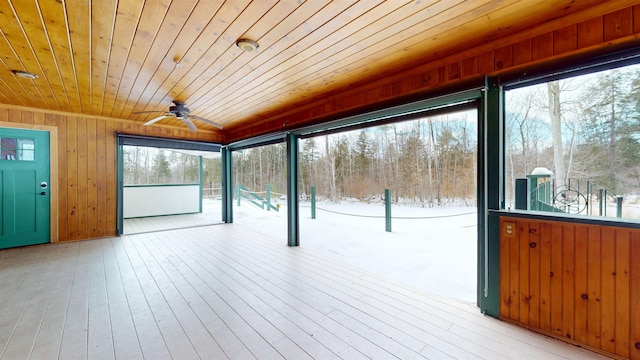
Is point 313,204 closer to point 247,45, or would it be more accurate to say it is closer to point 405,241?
point 405,241

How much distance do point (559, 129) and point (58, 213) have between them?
22.7 feet

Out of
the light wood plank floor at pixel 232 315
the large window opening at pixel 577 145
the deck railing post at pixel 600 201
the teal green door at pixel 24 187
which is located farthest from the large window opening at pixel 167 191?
the deck railing post at pixel 600 201

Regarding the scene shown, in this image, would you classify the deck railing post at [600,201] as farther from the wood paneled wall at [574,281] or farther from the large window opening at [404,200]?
the large window opening at [404,200]

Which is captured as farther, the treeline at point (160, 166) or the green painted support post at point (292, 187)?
the treeline at point (160, 166)

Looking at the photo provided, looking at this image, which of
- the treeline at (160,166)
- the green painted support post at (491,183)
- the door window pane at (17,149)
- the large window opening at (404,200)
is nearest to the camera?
the green painted support post at (491,183)

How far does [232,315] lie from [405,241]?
10.9 feet

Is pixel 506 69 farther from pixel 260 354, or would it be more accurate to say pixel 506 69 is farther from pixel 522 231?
pixel 260 354

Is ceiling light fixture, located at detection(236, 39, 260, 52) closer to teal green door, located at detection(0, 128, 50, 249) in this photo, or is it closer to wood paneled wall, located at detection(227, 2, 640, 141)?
wood paneled wall, located at detection(227, 2, 640, 141)

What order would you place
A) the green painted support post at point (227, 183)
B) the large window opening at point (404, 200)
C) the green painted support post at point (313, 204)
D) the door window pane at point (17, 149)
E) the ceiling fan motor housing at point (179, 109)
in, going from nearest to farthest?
1. the large window opening at point (404, 200)
2. the ceiling fan motor housing at point (179, 109)
3. the door window pane at point (17, 149)
4. the green painted support post at point (227, 183)
5. the green painted support post at point (313, 204)

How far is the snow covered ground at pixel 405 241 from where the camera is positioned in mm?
2887

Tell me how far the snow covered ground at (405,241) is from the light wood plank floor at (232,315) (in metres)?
0.38

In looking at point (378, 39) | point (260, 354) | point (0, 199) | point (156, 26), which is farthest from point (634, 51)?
point (0, 199)

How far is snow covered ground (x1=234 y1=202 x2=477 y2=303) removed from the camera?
9.47 feet

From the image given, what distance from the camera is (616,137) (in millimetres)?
1692
